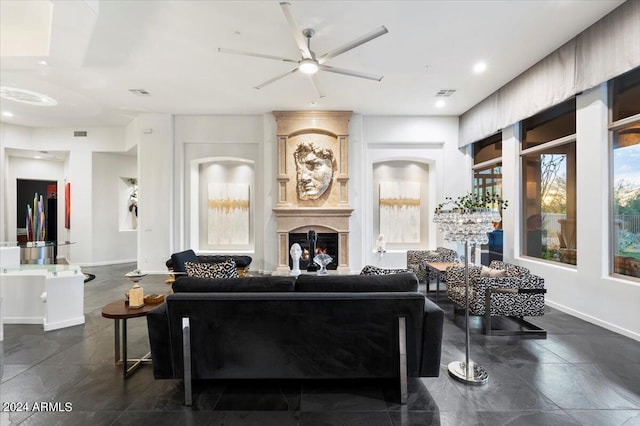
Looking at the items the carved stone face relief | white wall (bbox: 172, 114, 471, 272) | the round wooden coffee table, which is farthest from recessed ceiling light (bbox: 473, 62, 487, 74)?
the round wooden coffee table

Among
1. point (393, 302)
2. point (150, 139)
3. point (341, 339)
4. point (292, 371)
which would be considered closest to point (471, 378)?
point (393, 302)

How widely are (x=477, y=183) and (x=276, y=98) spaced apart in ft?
15.8

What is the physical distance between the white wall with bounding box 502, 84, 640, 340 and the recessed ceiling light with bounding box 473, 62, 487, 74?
135 centimetres

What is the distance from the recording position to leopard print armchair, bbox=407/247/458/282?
5500 mm

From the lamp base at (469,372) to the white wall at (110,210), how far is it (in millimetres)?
8868

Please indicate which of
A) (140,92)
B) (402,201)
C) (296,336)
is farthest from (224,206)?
(296,336)

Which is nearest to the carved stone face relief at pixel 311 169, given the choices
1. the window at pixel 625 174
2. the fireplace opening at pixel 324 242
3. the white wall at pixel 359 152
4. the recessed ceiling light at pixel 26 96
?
the white wall at pixel 359 152

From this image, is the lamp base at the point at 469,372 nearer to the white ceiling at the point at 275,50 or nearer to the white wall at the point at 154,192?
the white ceiling at the point at 275,50

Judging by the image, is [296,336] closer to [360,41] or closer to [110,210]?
[360,41]

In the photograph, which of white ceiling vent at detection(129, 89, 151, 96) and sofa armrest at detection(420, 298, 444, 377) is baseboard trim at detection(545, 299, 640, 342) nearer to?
sofa armrest at detection(420, 298, 444, 377)

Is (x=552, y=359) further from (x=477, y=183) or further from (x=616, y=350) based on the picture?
(x=477, y=183)

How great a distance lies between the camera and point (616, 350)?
119 inches

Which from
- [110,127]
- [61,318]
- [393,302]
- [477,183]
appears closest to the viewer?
[393,302]

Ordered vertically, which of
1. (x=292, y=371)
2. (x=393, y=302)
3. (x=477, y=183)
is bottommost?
(x=292, y=371)
